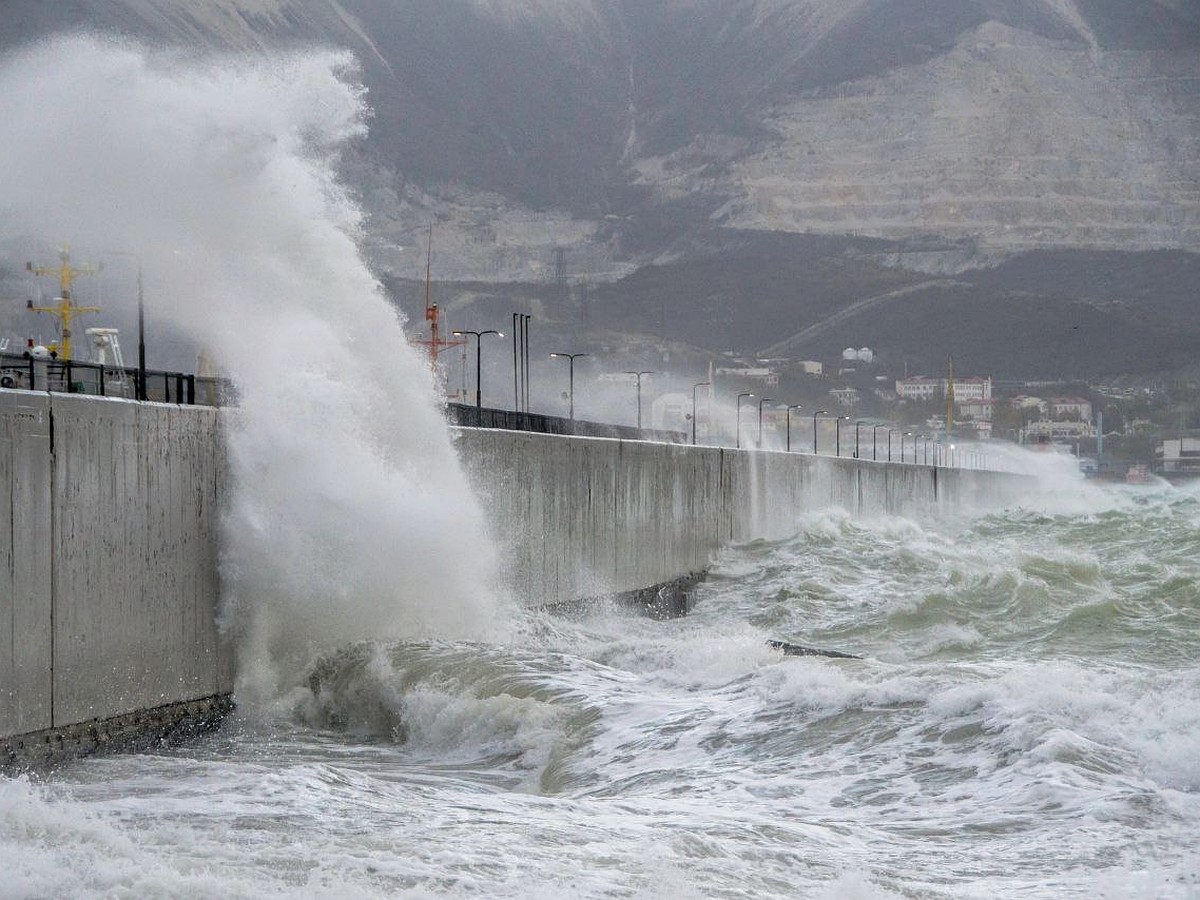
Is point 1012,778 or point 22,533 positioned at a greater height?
point 22,533

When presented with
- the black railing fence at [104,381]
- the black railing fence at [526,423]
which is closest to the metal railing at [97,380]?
the black railing fence at [104,381]

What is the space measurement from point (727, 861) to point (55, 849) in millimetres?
3254

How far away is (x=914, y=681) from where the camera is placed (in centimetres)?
1261

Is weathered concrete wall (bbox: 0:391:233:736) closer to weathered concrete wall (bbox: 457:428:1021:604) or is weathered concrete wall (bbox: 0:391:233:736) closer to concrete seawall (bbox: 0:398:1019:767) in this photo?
concrete seawall (bbox: 0:398:1019:767)

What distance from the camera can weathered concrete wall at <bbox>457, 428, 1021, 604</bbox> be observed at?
22234 millimetres

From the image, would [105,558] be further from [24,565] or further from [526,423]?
[526,423]

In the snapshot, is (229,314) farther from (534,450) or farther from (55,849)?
(55,849)

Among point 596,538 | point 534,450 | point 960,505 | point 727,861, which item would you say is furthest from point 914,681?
point 960,505

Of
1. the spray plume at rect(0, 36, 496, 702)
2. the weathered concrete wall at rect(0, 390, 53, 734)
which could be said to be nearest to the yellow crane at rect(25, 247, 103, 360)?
the spray plume at rect(0, 36, 496, 702)

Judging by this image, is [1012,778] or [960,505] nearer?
[1012,778]

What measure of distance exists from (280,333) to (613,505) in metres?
9.89

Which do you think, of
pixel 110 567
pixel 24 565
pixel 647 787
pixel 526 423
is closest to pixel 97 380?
pixel 110 567

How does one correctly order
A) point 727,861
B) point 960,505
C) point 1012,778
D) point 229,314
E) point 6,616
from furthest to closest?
1. point 960,505
2. point 229,314
3. point 6,616
4. point 1012,778
5. point 727,861

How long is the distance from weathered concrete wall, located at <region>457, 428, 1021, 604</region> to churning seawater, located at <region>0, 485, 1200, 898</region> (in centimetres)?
472
